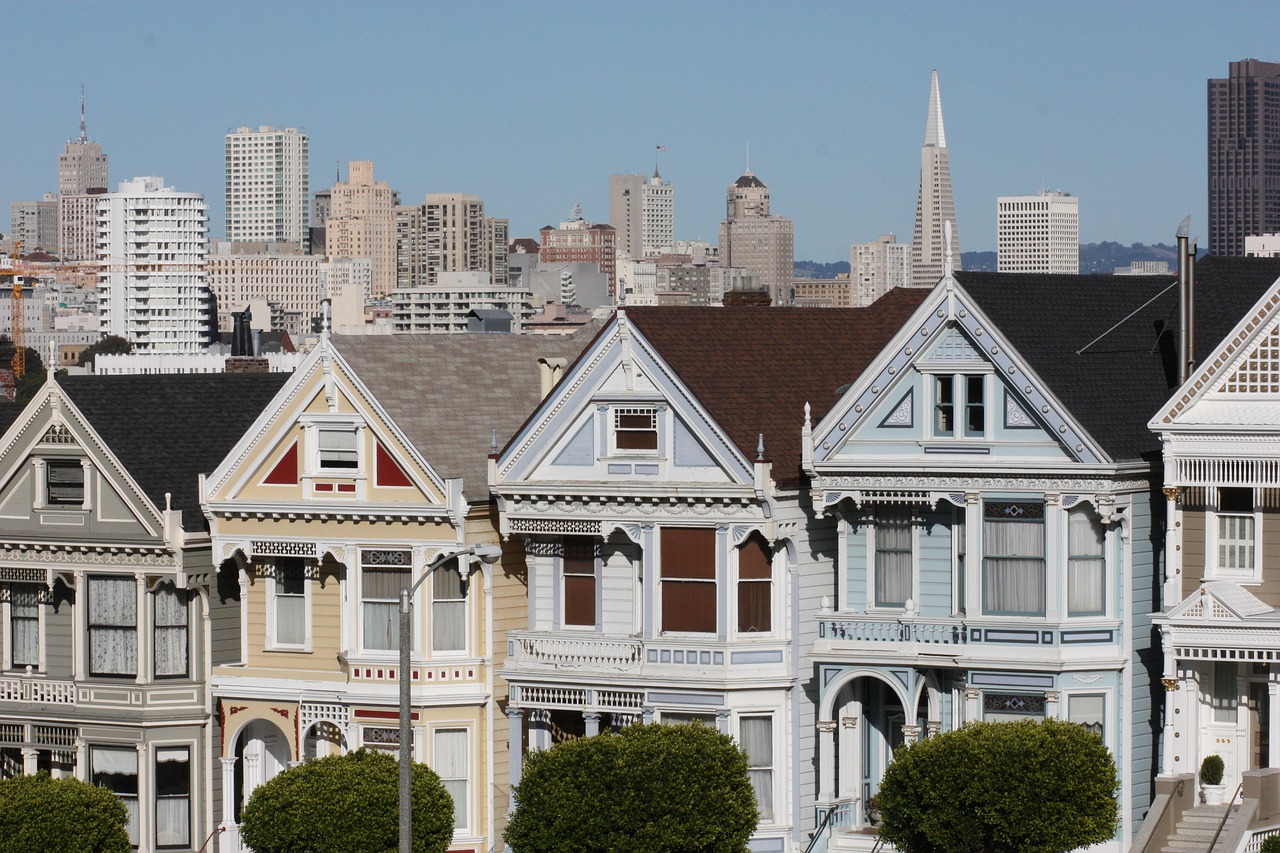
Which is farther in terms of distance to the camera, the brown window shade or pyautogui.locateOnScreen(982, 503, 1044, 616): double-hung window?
the brown window shade

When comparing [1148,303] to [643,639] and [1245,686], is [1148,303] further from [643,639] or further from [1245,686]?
[643,639]

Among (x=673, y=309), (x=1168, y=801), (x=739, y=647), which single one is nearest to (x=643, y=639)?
(x=739, y=647)

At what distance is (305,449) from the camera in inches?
1721

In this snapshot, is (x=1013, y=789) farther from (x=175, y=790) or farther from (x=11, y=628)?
(x=11, y=628)

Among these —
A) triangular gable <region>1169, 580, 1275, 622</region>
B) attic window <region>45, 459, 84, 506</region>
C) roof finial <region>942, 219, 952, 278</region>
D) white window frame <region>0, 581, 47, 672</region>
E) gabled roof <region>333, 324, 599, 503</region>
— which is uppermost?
roof finial <region>942, 219, 952, 278</region>

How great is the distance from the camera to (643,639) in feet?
134

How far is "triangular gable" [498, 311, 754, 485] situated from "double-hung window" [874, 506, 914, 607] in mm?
2071

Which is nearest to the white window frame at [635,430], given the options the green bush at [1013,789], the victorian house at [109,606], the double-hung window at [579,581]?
the double-hung window at [579,581]

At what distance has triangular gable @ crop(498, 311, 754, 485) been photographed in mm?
40156

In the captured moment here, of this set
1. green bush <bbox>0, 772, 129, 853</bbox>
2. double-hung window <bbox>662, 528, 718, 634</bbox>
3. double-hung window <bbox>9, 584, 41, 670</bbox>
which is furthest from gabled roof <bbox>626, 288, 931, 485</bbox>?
double-hung window <bbox>9, 584, 41, 670</bbox>

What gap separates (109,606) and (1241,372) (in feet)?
62.4

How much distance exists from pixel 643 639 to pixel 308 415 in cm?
687

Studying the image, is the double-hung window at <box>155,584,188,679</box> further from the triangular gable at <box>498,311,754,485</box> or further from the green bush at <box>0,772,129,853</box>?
the triangular gable at <box>498,311,754,485</box>

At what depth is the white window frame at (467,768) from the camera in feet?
140
